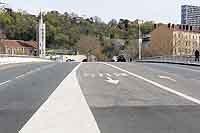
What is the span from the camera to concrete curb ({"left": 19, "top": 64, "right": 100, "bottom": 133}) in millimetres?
8945

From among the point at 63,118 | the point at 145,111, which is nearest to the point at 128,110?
the point at 145,111

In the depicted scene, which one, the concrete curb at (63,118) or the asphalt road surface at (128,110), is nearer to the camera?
the concrete curb at (63,118)

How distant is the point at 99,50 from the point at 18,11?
33.7m

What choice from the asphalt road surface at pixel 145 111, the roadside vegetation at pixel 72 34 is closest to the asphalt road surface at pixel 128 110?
the asphalt road surface at pixel 145 111

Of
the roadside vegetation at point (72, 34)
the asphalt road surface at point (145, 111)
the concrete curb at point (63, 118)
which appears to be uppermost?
the roadside vegetation at point (72, 34)

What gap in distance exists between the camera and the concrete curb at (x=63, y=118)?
8945 millimetres

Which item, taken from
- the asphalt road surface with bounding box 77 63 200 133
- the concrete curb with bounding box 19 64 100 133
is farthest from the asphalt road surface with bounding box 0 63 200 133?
the concrete curb with bounding box 19 64 100 133

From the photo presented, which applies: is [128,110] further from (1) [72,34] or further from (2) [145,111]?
(1) [72,34]

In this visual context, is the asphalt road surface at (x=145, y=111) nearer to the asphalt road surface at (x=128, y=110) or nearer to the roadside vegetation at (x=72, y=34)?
the asphalt road surface at (x=128, y=110)

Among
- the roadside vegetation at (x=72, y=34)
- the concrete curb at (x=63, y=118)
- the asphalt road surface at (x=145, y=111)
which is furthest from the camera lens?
the roadside vegetation at (x=72, y=34)

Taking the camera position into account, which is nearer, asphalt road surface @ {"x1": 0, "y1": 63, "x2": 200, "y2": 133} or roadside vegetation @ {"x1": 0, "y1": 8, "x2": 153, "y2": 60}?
asphalt road surface @ {"x1": 0, "y1": 63, "x2": 200, "y2": 133}

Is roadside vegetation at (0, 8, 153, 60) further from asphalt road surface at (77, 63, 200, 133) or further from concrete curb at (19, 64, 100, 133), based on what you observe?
concrete curb at (19, 64, 100, 133)

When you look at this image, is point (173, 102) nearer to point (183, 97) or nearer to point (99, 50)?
point (183, 97)

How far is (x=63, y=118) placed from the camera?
1038 centimetres
